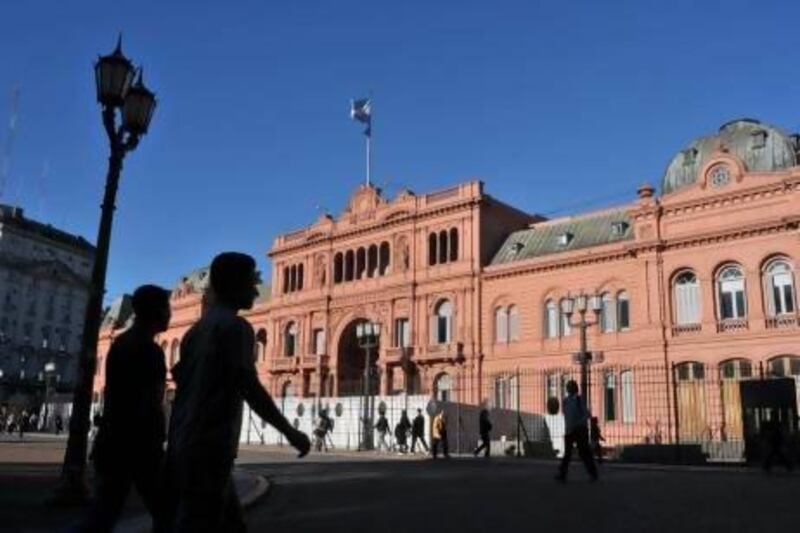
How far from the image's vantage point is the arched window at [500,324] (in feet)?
152

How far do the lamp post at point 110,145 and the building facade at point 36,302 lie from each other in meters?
75.6

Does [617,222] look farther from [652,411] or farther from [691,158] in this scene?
[652,411]

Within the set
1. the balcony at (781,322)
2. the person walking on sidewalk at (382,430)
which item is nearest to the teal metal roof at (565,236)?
the balcony at (781,322)

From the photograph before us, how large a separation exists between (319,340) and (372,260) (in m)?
6.61

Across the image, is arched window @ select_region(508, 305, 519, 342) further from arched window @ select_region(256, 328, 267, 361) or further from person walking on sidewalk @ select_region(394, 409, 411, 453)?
arched window @ select_region(256, 328, 267, 361)

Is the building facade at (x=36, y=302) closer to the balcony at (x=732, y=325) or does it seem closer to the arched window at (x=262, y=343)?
the arched window at (x=262, y=343)

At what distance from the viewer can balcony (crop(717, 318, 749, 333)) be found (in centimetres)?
3700

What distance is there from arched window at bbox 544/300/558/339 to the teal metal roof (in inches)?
119

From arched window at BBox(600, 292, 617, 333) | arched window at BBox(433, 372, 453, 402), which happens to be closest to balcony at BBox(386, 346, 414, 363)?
arched window at BBox(433, 372, 453, 402)

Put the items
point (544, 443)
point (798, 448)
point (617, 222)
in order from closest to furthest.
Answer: point (798, 448), point (544, 443), point (617, 222)

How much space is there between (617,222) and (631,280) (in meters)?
4.33

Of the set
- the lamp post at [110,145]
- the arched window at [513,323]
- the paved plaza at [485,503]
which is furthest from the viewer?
the arched window at [513,323]

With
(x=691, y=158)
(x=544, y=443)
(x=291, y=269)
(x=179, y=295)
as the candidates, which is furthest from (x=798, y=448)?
(x=179, y=295)

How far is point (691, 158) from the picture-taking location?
41.9 metres
